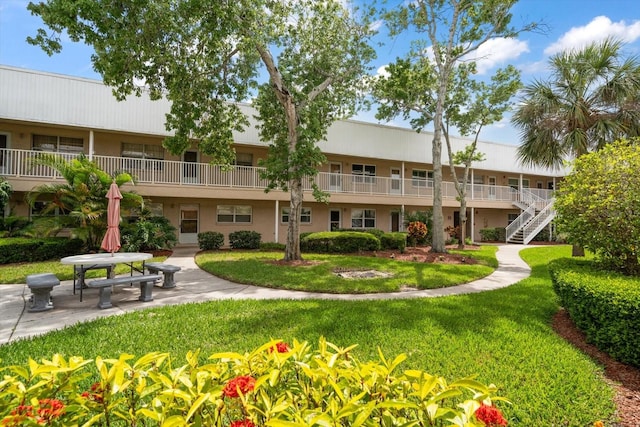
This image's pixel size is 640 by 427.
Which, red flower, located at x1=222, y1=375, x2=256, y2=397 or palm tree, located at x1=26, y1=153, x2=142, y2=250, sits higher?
palm tree, located at x1=26, y1=153, x2=142, y2=250

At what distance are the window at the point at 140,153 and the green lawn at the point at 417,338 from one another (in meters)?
12.1

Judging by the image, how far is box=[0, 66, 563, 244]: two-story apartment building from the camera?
14008 millimetres

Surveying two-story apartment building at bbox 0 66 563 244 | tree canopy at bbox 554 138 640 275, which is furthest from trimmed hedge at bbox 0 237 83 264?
tree canopy at bbox 554 138 640 275

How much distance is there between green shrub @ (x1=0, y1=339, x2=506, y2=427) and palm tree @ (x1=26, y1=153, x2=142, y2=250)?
12.2 m

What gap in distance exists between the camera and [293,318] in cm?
567

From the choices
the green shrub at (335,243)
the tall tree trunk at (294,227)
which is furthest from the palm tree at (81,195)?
the green shrub at (335,243)

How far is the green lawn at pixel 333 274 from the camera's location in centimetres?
852

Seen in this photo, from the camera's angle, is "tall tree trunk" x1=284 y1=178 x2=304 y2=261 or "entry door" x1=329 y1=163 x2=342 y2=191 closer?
"tall tree trunk" x1=284 y1=178 x2=304 y2=261

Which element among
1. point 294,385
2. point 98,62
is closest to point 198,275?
point 98,62

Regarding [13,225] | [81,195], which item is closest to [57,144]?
[13,225]

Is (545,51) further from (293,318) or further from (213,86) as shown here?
(293,318)

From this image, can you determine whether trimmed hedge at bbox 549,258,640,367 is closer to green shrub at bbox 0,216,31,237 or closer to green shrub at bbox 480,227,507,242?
green shrub at bbox 0,216,31,237

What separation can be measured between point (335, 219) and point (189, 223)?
896cm

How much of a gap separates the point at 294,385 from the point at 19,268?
41.1ft
